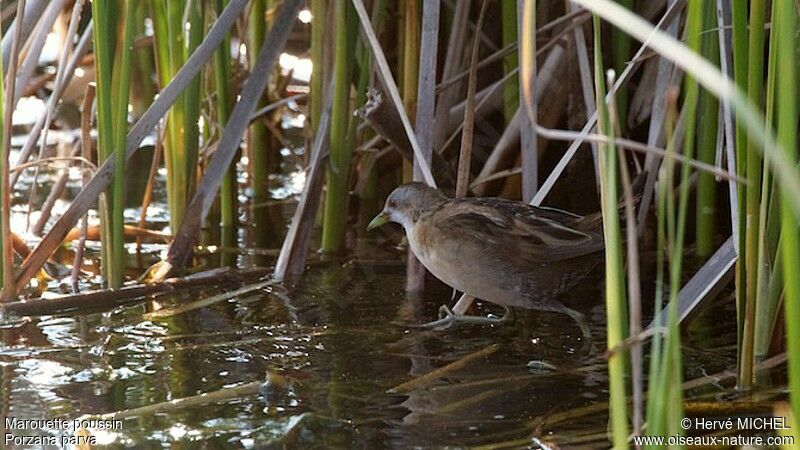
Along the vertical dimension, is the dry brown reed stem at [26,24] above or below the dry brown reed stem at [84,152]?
above

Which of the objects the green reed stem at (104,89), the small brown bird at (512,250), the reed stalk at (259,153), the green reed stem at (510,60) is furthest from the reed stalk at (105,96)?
the green reed stem at (510,60)

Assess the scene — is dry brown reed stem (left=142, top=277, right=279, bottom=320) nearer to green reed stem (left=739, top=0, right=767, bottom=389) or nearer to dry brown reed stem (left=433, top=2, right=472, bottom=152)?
dry brown reed stem (left=433, top=2, right=472, bottom=152)

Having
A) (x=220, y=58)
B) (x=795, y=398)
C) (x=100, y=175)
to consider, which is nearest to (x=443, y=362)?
(x=100, y=175)

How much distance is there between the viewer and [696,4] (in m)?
1.88

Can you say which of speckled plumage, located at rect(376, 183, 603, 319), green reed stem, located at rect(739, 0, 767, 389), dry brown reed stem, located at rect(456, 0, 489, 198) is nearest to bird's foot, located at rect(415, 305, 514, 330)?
speckled plumage, located at rect(376, 183, 603, 319)

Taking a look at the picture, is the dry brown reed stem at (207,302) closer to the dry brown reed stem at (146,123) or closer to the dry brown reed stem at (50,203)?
the dry brown reed stem at (146,123)

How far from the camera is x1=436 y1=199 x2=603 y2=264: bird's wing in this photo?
3.12 meters

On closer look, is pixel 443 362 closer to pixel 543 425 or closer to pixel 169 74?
pixel 543 425

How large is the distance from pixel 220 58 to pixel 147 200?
63 centimetres

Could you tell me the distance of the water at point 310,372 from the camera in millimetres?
2484

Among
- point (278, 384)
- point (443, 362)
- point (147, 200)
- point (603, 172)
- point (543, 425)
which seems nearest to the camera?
point (603, 172)

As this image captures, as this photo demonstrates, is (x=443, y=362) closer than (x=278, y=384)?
No

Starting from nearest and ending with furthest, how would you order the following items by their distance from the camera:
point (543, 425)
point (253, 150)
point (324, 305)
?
point (543, 425) → point (324, 305) → point (253, 150)

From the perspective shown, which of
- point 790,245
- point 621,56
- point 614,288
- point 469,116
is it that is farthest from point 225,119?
point 790,245
